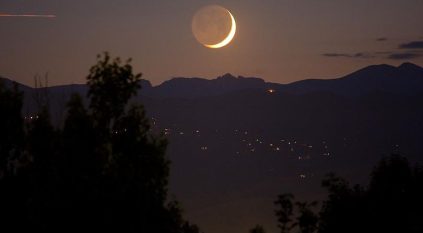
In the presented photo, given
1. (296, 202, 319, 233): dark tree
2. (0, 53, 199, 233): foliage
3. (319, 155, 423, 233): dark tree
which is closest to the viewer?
(0, 53, 199, 233): foliage

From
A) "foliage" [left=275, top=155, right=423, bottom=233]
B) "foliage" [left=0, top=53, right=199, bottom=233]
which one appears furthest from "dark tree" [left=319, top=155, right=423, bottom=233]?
"foliage" [left=0, top=53, right=199, bottom=233]

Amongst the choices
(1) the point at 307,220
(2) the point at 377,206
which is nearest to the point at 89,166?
(2) the point at 377,206

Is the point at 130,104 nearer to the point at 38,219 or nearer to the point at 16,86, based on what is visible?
the point at 16,86

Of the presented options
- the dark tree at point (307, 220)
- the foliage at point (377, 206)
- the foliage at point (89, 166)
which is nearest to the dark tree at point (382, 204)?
the foliage at point (377, 206)

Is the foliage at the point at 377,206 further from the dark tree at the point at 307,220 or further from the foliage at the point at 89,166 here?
the foliage at the point at 89,166

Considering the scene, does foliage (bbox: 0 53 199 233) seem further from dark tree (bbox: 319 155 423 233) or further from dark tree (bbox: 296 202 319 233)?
dark tree (bbox: 296 202 319 233)

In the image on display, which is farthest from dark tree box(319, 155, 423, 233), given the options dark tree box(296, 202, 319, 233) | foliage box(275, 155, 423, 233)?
dark tree box(296, 202, 319, 233)

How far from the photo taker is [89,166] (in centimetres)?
1461

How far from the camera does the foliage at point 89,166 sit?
13992 mm

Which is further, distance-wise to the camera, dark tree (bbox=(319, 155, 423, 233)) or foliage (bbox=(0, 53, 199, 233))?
dark tree (bbox=(319, 155, 423, 233))

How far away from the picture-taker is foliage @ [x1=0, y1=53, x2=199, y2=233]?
45.9ft

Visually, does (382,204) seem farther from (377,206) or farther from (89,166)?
(89,166)

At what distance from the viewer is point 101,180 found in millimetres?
14461

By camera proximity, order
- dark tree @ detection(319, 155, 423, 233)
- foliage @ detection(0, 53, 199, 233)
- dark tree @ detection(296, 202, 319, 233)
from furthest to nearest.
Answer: dark tree @ detection(296, 202, 319, 233) → dark tree @ detection(319, 155, 423, 233) → foliage @ detection(0, 53, 199, 233)
